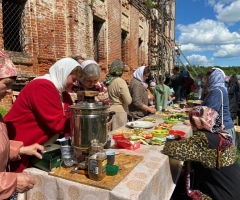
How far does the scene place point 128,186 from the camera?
142 centimetres

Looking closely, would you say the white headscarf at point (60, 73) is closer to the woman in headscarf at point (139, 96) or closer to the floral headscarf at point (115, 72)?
the floral headscarf at point (115, 72)

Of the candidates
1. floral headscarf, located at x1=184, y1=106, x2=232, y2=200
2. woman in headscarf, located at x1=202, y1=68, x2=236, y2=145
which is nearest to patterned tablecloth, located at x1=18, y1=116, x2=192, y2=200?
floral headscarf, located at x1=184, y1=106, x2=232, y2=200

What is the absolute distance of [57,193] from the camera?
1585 mm

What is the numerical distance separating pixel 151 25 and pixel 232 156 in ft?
49.1

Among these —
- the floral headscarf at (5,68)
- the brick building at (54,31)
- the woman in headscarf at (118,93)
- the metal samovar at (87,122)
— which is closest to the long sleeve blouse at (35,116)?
the metal samovar at (87,122)

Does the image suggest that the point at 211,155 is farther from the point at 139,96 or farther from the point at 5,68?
the point at 139,96

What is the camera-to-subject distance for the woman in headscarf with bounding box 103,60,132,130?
372 centimetres

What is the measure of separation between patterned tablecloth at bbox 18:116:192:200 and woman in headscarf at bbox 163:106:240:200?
19 cm

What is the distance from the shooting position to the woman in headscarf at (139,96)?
13.2ft

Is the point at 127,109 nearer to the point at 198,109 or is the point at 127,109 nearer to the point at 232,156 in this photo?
the point at 198,109

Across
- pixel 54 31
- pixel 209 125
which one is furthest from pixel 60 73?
pixel 54 31

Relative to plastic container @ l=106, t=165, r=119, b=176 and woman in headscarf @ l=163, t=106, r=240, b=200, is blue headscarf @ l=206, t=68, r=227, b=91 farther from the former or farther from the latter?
plastic container @ l=106, t=165, r=119, b=176

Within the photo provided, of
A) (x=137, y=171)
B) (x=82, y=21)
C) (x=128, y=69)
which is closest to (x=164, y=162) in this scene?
(x=137, y=171)

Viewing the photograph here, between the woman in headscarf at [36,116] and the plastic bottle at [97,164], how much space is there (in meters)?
0.41
